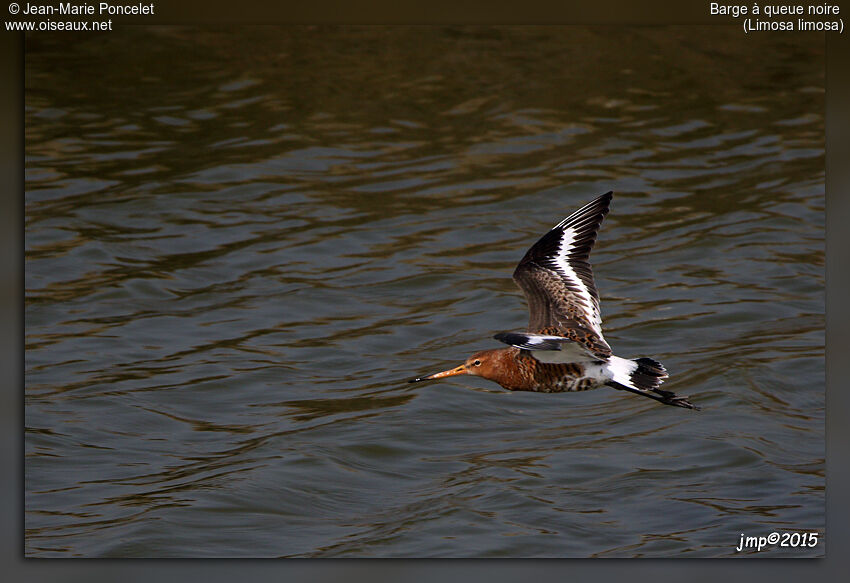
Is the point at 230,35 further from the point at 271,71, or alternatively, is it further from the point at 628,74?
the point at 628,74

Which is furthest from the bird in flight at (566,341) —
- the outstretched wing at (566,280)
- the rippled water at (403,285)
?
the rippled water at (403,285)

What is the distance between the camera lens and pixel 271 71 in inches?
236

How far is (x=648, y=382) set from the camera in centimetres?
467

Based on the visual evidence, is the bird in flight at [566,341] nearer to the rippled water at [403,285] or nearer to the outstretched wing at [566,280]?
the outstretched wing at [566,280]

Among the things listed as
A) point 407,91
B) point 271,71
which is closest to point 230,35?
point 271,71

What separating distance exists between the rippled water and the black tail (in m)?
0.37

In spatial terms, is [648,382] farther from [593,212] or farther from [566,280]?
[593,212]

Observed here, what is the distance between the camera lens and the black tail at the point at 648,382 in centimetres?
466

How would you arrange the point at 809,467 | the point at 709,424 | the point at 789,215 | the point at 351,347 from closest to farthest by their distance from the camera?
the point at 809,467
the point at 709,424
the point at 351,347
the point at 789,215

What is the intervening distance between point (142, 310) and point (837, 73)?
3175mm

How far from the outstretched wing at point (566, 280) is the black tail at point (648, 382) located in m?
0.15

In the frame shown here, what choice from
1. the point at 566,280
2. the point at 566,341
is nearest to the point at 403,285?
the point at 566,280

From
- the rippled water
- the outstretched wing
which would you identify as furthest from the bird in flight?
the rippled water

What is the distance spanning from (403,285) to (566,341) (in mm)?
1622
